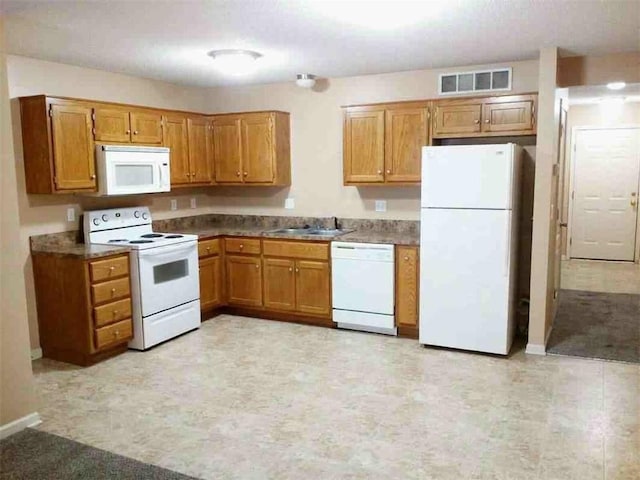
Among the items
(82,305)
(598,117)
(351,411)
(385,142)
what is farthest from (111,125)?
(598,117)

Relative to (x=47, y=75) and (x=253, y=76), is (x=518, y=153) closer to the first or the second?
(x=253, y=76)

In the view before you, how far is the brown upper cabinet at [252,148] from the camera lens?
5.36 meters

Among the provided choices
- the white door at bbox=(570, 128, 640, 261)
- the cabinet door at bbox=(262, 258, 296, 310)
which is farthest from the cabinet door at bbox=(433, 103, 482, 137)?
the white door at bbox=(570, 128, 640, 261)

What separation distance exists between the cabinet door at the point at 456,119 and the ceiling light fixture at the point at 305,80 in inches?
49.0

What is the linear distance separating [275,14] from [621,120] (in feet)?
21.8

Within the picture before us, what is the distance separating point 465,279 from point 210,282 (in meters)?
2.52

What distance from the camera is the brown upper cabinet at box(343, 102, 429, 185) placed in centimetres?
470

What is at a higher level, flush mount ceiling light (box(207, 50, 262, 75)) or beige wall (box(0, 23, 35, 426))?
flush mount ceiling light (box(207, 50, 262, 75))

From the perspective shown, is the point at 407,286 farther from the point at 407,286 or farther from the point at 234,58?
the point at 234,58

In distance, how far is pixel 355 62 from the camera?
4.48 meters

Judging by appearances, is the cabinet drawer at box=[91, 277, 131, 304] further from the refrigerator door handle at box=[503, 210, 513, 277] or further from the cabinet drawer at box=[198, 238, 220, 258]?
the refrigerator door handle at box=[503, 210, 513, 277]

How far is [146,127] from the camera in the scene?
4805 mm

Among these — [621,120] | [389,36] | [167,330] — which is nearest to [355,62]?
[389,36]

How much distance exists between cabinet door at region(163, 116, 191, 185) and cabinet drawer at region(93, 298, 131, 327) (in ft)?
4.70
